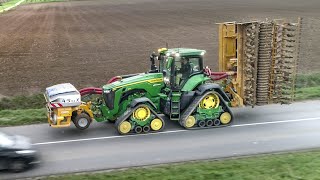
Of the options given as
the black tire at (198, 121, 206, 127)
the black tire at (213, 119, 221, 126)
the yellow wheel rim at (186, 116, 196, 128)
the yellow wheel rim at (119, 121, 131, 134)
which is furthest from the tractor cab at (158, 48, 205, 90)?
the yellow wheel rim at (119, 121, 131, 134)

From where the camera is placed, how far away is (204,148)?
48.4ft

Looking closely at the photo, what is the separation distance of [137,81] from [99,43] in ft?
72.2

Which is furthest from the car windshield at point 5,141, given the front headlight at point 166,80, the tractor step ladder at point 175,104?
the front headlight at point 166,80

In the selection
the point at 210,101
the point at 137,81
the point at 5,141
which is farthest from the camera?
the point at 210,101

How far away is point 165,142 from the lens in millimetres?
15398

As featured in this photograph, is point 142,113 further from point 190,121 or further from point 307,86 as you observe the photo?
point 307,86

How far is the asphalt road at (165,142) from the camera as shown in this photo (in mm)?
13758

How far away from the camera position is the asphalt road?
13.8 meters

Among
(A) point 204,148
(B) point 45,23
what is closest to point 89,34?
(B) point 45,23

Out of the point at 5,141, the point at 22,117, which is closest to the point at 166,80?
the point at 22,117

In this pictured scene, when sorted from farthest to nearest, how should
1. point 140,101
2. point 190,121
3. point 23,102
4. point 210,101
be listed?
1. point 23,102
2. point 210,101
3. point 190,121
4. point 140,101

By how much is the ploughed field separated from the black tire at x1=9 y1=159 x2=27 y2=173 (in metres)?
10.6

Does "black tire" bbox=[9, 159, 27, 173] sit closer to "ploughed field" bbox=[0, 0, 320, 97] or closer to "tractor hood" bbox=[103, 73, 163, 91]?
"tractor hood" bbox=[103, 73, 163, 91]

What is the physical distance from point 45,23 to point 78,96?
39948 millimetres
